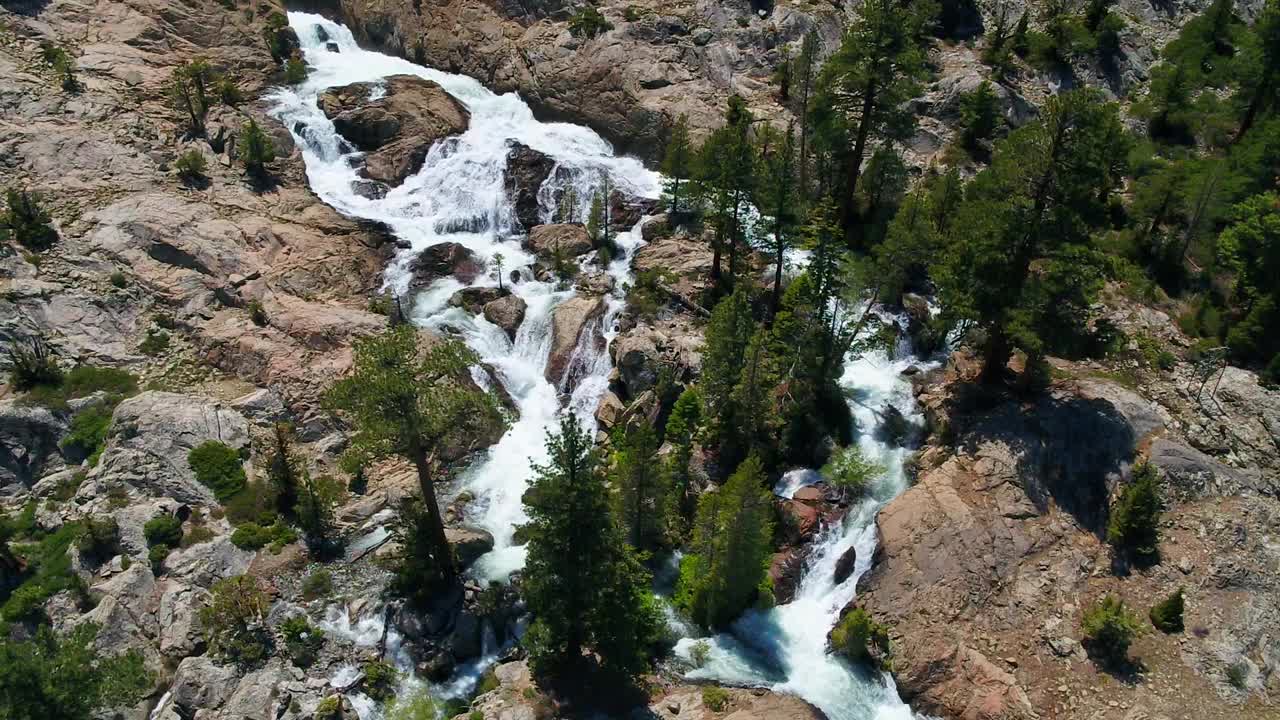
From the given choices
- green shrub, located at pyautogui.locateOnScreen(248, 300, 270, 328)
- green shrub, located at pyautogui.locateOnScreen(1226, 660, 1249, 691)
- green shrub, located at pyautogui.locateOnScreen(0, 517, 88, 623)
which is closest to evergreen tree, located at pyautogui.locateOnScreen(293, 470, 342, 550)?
green shrub, located at pyautogui.locateOnScreen(0, 517, 88, 623)

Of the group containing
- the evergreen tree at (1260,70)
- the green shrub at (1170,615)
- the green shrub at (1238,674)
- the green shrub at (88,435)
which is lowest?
the green shrub at (88,435)

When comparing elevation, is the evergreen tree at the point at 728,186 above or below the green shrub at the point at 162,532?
above

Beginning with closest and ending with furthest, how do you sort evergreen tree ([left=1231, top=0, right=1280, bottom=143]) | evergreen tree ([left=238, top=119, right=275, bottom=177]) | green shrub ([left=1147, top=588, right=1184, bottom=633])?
green shrub ([left=1147, top=588, right=1184, bottom=633]), evergreen tree ([left=1231, top=0, right=1280, bottom=143]), evergreen tree ([left=238, top=119, right=275, bottom=177])

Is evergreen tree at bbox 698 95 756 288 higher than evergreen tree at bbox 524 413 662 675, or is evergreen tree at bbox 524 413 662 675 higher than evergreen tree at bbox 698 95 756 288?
evergreen tree at bbox 698 95 756 288

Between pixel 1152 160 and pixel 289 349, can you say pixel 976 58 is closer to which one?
pixel 1152 160

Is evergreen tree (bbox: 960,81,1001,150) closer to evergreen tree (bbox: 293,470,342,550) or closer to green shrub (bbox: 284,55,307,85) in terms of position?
evergreen tree (bbox: 293,470,342,550)

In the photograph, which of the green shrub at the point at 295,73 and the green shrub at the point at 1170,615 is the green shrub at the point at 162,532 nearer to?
the green shrub at the point at 1170,615

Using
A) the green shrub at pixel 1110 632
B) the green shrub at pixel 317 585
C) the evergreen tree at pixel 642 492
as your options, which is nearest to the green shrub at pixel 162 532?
the green shrub at pixel 317 585
